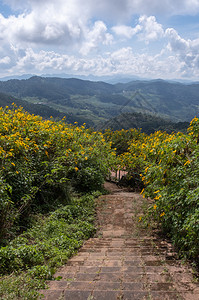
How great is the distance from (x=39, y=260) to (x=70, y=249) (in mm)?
761

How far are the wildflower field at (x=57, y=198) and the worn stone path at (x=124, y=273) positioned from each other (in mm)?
252

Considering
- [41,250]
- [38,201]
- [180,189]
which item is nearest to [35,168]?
[38,201]

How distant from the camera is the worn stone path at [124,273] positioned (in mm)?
2486

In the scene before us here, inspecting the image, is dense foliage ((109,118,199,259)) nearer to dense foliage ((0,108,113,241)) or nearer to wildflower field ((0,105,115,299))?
wildflower field ((0,105,115,299))

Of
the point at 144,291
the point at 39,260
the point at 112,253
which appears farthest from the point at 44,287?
the point at 112,253

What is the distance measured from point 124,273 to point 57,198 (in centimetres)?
419

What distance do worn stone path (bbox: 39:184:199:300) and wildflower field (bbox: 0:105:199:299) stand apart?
0.83ft

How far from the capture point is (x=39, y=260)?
3.50m

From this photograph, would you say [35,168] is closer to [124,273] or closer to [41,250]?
[41,250]

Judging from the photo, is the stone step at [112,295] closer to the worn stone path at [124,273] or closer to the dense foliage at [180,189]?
the worn stone path at [124,273]

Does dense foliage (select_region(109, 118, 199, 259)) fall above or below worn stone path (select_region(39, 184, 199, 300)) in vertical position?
above

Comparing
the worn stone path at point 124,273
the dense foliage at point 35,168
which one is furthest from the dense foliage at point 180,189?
the dense foliage at point 35,168

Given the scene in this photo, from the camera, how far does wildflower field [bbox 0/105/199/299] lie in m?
3.33

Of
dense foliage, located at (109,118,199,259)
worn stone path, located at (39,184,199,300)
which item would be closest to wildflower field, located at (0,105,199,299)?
dense foliage, located at (109,118,199,259)
